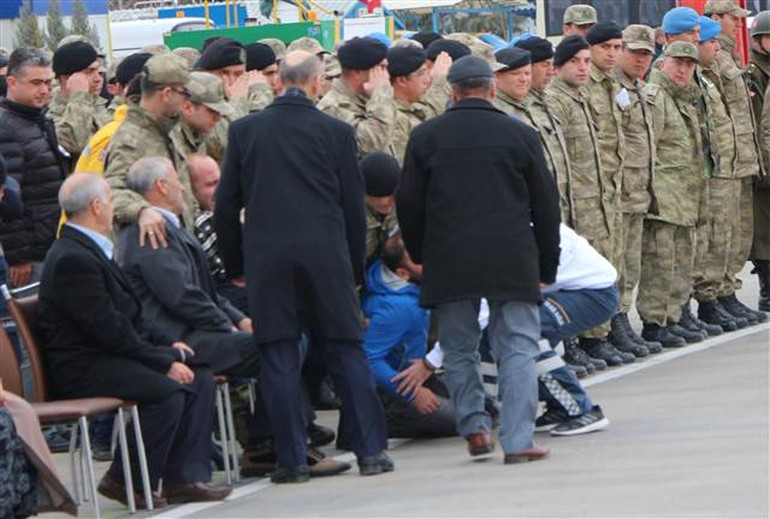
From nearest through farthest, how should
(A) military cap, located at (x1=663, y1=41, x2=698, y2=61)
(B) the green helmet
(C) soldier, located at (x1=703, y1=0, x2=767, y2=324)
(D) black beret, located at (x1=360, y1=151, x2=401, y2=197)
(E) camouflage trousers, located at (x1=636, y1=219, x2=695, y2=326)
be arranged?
(D) black beret, located at (x1=360, y1=151, x2=401, y2=197)
(E) camouflage trousers, located at (x1=636, y1=219, x2=695, y2=326)
(A) military cap, located at (x1=663, y1=41, x2=698, y2=61)
(C) soldier, located at (x1=703, y1=0, x2=767, y2=324)
(B) the green helmet

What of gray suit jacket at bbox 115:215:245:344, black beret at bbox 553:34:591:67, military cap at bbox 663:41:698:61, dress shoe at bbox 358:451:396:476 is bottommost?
dress shoe at bbox 358:451:396:476

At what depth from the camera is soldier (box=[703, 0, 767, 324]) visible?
51.5 ft

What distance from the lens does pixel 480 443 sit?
10.2 meters

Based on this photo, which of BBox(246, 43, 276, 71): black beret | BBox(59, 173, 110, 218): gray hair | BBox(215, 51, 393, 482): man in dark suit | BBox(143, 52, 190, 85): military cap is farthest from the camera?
BBox(246, 43, 276, 71): black beret

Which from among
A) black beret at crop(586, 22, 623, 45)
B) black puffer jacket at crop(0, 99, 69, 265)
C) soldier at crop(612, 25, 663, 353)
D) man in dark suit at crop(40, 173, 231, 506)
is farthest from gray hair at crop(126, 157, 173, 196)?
soldier at crop(612, 25, 663, 353)

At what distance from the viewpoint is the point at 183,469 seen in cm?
966

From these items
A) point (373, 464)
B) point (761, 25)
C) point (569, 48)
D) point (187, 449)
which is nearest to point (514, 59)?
point (569, 48)

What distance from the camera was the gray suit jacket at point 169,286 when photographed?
989 centimetres

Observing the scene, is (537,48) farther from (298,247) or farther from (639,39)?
(298,247)

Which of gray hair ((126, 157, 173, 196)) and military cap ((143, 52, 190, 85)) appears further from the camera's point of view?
military cap ((143, 52, 190, 85))

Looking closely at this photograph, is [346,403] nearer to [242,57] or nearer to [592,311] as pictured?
[592,311]

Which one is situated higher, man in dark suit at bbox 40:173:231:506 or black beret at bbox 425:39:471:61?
black beret at bbox 425:39:471:61

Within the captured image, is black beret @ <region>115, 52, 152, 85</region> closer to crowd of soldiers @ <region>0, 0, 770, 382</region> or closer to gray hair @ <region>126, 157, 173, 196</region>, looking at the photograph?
crowd of soldiers @ <region>0, 0, 770, 382</region>

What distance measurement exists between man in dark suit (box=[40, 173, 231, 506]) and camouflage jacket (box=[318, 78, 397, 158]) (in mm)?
2307
